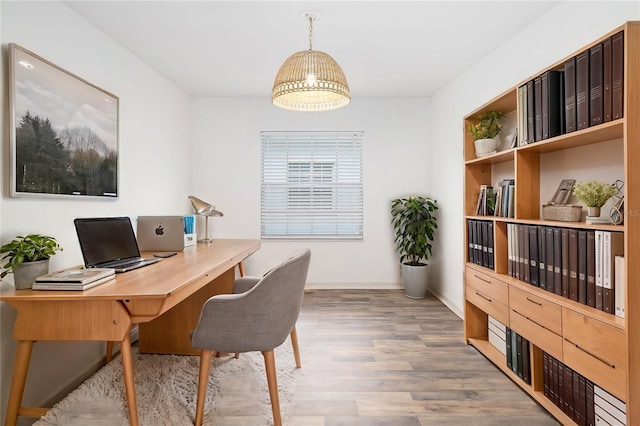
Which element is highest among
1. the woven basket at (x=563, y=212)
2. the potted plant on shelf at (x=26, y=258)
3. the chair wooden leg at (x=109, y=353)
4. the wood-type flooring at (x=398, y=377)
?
the woven basket at (x=563, y=212)

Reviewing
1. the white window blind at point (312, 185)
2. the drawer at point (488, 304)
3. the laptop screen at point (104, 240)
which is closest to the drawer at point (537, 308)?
the drawer at point (488, 304)

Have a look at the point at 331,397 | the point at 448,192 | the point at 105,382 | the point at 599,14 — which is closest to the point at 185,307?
the point at 105,382

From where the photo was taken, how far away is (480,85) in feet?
9.70

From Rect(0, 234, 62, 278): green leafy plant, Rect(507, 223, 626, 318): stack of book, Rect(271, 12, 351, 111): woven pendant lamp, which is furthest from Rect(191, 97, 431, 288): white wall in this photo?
Rect(0, 234, 62, 278): green leafy plant

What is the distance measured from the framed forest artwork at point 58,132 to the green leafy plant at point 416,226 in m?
2.92

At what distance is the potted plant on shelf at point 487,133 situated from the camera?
8.02 ft

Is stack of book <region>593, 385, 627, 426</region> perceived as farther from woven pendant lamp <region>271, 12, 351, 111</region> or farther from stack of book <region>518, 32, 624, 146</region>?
woven pendant lamp <region>271, 12, 351, 111</region>

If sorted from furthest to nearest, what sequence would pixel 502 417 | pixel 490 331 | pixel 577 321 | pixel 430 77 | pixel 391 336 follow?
pixel 430 77
pixel 391 336
pixel 490 331
pixel 502 417
pixel 577 321

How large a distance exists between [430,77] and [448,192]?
123 centimetres

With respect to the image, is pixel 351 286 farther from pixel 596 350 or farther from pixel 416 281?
pixel 596 350

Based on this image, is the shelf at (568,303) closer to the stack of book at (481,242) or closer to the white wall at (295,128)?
the stack of book at (481,242)

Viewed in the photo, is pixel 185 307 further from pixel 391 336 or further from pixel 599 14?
pixel 599 14

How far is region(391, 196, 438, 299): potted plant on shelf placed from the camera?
380 cm

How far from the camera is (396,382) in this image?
2.08 meters
